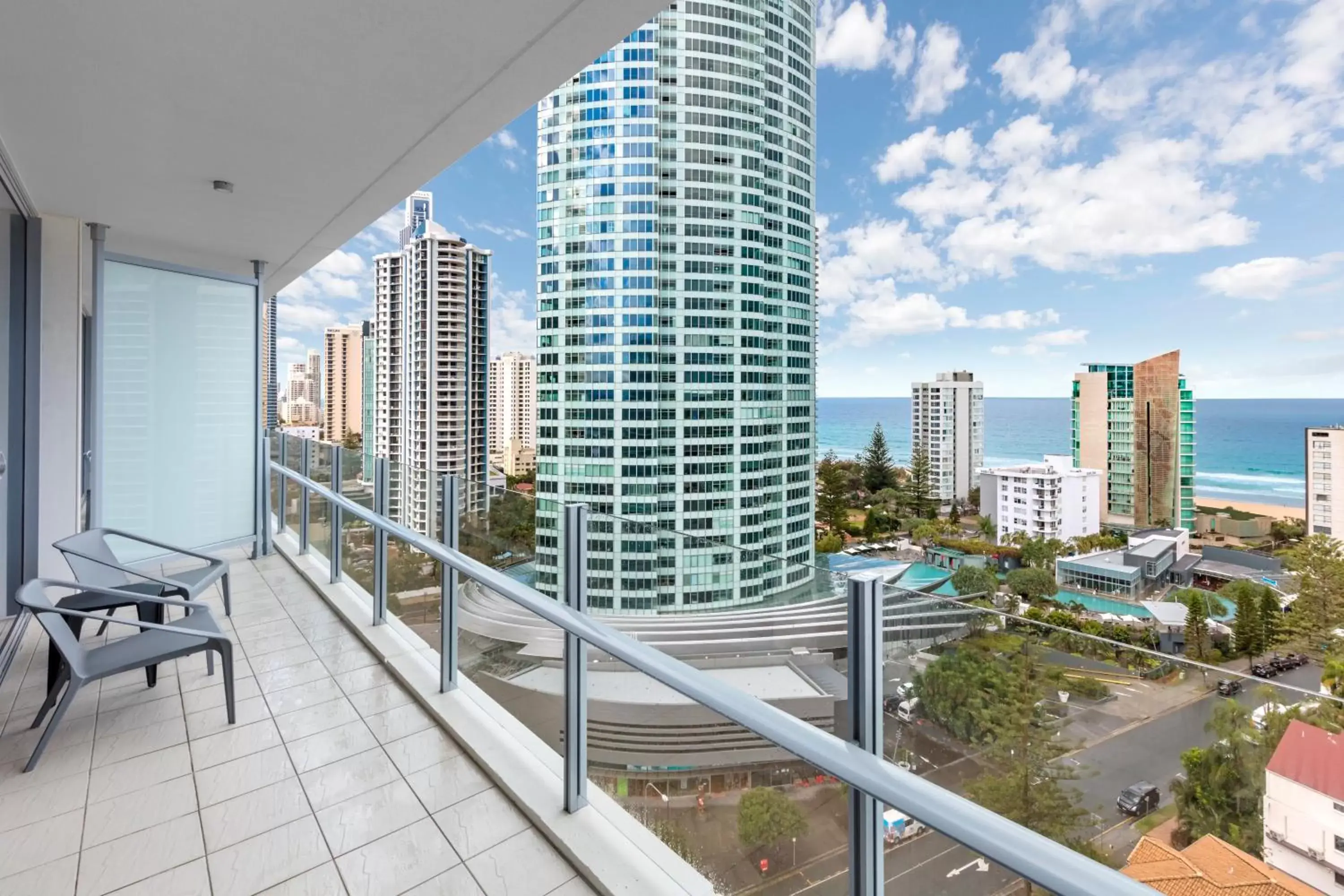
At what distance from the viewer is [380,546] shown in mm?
3957

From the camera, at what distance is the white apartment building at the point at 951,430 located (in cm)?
3653

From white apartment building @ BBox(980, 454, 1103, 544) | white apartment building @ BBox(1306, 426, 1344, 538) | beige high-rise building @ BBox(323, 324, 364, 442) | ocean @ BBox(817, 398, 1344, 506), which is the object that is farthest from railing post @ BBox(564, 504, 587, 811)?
ocean @ BBox(817, 398, 1344, 506)

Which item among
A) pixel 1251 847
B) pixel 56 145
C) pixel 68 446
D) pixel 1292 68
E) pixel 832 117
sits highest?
pixel 832 117

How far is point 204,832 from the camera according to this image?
211 centimetres

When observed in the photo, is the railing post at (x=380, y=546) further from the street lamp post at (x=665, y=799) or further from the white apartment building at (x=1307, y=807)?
the white apartment building at (x=1307, y=807)

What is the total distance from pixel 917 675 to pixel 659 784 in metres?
1.11

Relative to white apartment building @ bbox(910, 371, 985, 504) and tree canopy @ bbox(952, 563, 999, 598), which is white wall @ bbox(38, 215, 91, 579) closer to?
tree canopy @ bbox(952, 563, 999, 598)

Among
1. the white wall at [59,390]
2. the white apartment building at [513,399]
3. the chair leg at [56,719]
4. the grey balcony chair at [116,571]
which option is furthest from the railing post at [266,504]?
the white apartment building at [513,399]

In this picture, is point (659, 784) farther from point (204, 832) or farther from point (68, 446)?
point (68, 446)

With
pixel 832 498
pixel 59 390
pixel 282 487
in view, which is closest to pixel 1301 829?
pixel 59 390

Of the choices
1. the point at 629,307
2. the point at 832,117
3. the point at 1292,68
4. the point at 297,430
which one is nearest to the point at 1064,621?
the point at 297,430

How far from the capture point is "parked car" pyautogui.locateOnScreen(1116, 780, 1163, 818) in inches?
36.3

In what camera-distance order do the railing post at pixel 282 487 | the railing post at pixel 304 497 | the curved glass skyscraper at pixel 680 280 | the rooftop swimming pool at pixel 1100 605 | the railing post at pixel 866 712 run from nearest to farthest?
the railing post at pixel 866 712 → the rooftop swimming pool at pixel 1100 605 → the railing post at pixel 304 497 → the railing post at pixel 282 487 → the curved glass skyscraper at pixel 680 280

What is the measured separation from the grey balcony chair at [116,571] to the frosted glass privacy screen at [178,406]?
124cm
